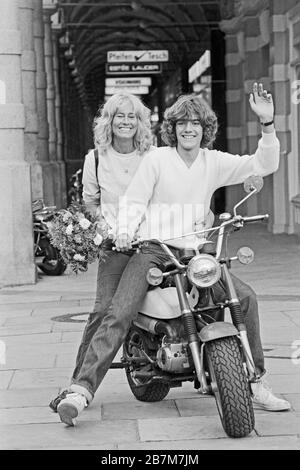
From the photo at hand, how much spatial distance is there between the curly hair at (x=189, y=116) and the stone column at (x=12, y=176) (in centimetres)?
649

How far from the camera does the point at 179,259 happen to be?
5.52 metres

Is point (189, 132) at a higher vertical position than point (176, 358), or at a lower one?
higher

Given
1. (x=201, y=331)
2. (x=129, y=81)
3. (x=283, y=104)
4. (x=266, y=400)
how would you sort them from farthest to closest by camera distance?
(x=129, y=81) < (x=283, y=104) < (x=266, y=400) < (x=201, y=331)

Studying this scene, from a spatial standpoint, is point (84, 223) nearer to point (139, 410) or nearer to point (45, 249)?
point (139, 410)

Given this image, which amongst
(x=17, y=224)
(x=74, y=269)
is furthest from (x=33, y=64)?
(x=74, y=269)

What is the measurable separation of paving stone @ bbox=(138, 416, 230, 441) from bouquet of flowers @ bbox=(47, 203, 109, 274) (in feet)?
2.78

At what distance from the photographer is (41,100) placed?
2086 centimetres

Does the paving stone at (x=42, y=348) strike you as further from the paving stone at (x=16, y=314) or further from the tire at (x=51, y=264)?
the tire at (x=51, y=264)

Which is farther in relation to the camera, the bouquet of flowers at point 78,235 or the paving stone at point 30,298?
the paving stone at point 30,298

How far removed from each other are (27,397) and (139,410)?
731 mm

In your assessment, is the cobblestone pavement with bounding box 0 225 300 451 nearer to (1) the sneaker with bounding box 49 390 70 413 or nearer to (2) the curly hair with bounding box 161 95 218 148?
(1) the sneaker with bounding box 49 390 70 413

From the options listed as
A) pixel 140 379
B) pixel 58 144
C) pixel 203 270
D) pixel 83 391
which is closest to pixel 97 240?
pixel 203 270

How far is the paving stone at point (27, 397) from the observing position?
6176 millimetres

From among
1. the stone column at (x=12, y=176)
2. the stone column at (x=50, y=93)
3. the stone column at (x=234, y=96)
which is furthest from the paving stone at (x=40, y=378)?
the stone column at (x=50, y=93)
